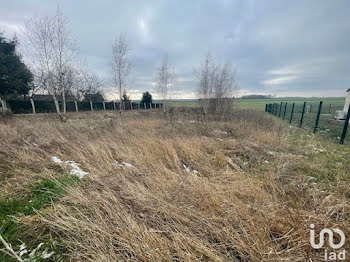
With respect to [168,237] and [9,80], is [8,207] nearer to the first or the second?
[168,237]

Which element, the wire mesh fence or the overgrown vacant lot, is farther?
the wire mesh fence

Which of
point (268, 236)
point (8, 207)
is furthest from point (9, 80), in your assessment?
point (268, 236)

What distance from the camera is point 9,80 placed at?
693 inches

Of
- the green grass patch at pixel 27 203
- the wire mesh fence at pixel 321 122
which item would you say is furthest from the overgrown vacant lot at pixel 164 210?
the wire mesh fence at pixel 321 122

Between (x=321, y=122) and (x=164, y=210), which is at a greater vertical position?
(x=164, y=210)

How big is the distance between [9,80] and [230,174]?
25.2 metres
